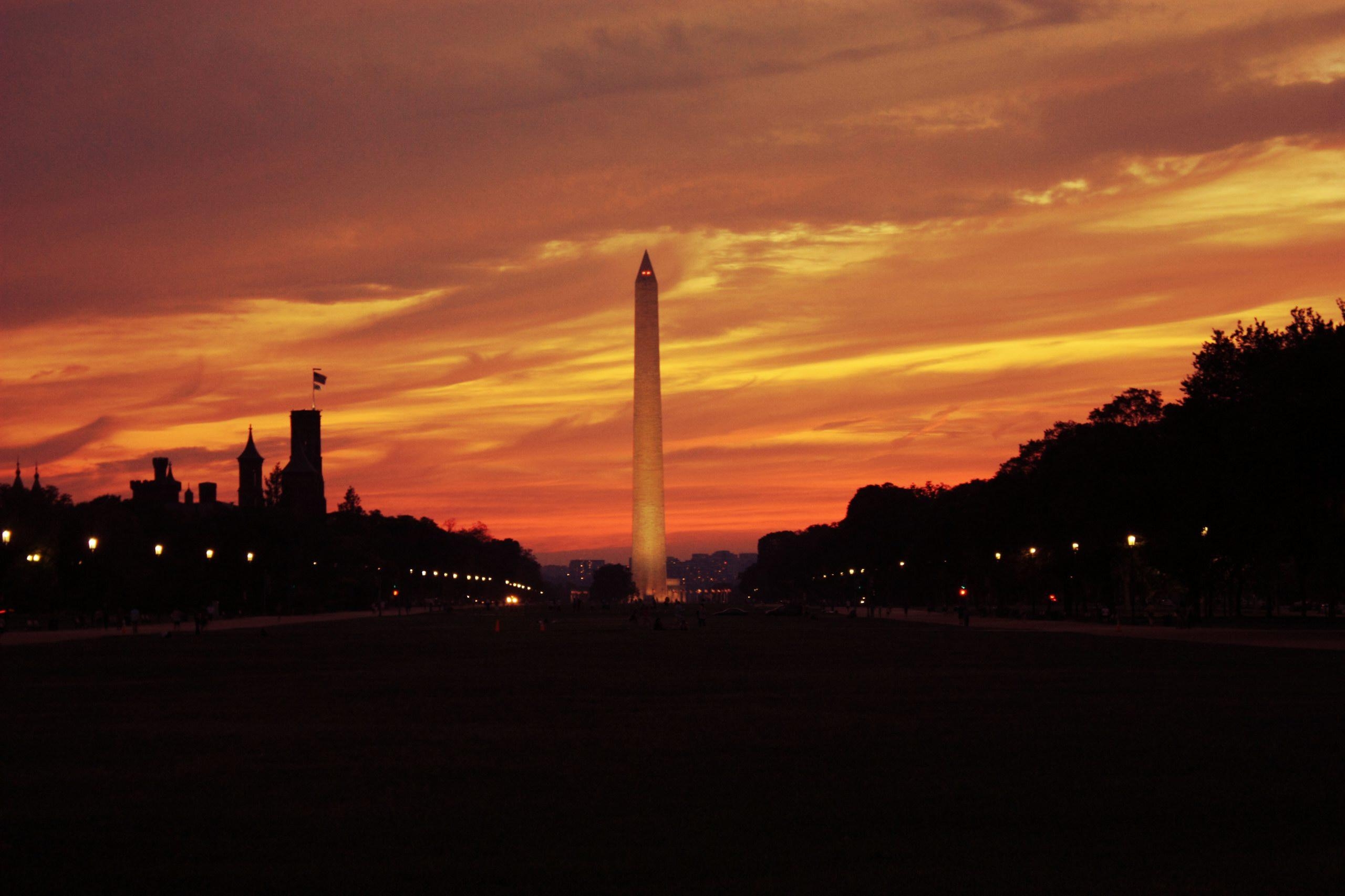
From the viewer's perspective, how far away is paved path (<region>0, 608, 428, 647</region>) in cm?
6750

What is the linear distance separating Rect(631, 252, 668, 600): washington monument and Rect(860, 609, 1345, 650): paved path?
45.7m

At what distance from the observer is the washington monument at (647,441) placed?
131750mm

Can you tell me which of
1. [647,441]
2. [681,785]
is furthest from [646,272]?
[681,785]

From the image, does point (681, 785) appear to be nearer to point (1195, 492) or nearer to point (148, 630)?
point (1195, 492)

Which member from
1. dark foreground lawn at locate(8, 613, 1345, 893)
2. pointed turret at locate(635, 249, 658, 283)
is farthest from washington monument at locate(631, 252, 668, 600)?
dark foreground lawn at locate(8, 613, 1345, 893)

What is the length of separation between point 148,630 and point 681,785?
238 ft

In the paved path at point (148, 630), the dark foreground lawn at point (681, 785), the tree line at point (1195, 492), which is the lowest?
the dark foreground lawn at point (681, 785)

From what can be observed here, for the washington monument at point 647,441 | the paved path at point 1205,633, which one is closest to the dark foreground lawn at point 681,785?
the paved path at point 1205,633

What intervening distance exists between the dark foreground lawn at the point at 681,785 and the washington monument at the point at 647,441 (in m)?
101

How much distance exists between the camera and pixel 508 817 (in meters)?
12.4

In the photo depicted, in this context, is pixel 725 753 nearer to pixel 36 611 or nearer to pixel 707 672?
pixel 707 672

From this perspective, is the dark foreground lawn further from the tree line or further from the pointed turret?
the pointed turret

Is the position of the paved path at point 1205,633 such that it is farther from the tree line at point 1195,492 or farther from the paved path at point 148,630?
the paved path at point 148,630

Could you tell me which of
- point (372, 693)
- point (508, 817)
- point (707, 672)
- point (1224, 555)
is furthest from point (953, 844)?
point (1224, 555)
